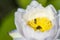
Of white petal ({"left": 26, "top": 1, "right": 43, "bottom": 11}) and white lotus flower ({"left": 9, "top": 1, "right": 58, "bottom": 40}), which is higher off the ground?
white petal ({"left": 26, "top": 1, "right": 43, "bottom": 11})

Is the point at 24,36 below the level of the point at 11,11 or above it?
below

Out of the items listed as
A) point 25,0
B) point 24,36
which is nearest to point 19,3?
point 25,0

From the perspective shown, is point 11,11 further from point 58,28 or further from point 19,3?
point 58,28

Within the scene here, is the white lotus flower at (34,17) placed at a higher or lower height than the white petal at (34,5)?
lower
